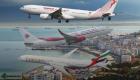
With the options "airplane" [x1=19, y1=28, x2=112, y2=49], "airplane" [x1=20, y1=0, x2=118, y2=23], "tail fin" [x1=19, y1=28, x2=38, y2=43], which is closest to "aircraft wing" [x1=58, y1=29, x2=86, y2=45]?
"airplane" [x1=19, y1=28, x2=112, y2=49]

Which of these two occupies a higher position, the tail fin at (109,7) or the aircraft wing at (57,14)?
the tail fin at (109,7)

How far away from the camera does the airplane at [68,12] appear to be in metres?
5.24

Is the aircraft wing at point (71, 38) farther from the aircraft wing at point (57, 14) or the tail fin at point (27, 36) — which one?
the tail fin at point (27, 36)

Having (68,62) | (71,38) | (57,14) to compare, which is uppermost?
(57,14)

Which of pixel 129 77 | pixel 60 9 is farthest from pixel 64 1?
pixel 129 77

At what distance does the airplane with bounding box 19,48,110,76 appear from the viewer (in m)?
5.29

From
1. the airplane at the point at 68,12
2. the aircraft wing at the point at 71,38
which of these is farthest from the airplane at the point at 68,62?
the airplane at the point at 68,12

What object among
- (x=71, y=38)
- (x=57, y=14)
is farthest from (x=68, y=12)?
(x=71, y=38)

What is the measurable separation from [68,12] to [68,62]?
401mm

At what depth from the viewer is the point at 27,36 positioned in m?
5.30

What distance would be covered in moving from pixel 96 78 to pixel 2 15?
0.91 meters

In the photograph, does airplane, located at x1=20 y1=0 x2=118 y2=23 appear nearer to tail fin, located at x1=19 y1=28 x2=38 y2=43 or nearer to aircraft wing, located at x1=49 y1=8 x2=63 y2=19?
aircraft wing, located at x1=49 y1=8 x2=63 y2=19

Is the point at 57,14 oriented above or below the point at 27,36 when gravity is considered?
above

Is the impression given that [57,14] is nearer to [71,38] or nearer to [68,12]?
[68,12]
